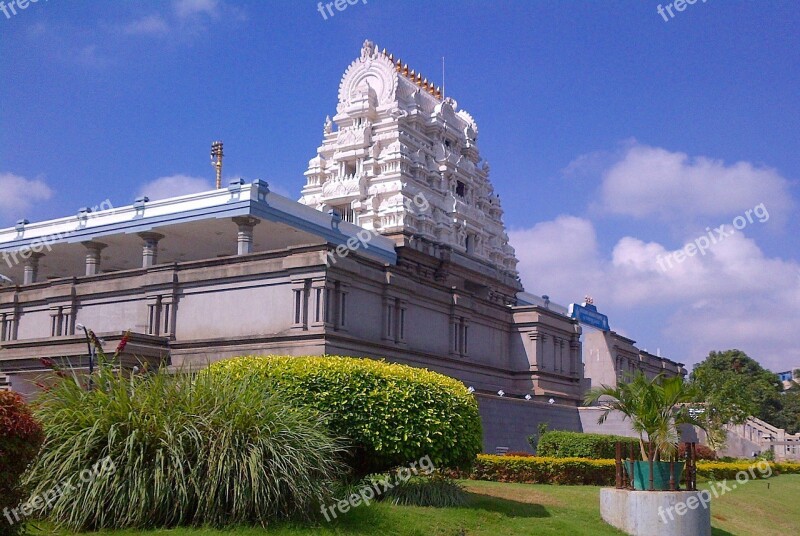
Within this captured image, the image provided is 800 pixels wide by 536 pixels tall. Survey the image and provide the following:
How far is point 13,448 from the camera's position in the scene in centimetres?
1022

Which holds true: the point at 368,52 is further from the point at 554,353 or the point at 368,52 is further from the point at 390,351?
the point at 390,351

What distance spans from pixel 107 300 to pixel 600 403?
24575mm

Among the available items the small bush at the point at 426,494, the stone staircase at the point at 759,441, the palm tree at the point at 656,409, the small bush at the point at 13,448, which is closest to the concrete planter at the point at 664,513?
the palm tree at the point at 656,409

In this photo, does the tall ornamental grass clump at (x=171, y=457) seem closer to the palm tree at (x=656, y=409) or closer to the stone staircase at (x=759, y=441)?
the palm tree at (x=656, y=409)

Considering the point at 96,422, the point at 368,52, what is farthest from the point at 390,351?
the point at 368,52

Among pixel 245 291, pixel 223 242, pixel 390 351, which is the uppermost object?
pixel 223 242

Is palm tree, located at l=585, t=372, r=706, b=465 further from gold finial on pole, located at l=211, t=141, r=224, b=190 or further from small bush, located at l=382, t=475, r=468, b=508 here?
gold finial on pole, located at l=211, t=141, r=224, b=190

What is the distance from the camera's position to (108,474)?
11.7 metres

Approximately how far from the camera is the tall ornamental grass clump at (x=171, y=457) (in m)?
11.7

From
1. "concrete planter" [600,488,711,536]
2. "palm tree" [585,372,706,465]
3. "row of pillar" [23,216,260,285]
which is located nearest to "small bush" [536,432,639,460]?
"palm tree" [585,372,706,465]

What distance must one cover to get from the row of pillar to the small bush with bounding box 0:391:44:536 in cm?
2331

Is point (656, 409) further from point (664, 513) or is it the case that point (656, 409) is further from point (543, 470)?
point (543, 470)

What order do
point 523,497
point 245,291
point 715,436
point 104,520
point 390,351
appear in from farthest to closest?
point 715,436 < point 390,351 < point 245,291 < point 523,497 < point 104,520

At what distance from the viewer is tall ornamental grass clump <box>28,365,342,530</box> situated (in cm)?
1171
